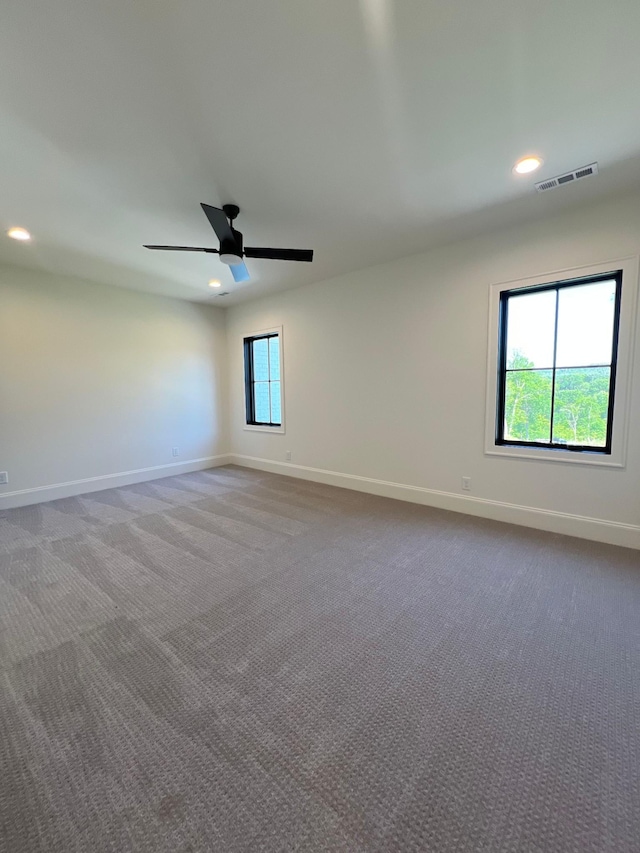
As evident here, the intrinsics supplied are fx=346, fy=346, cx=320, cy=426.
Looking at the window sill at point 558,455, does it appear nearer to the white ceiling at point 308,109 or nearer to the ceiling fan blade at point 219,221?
the white ceiling at point 308,109

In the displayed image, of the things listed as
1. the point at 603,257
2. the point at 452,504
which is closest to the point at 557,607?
the point at 452,504

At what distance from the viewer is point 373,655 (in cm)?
167

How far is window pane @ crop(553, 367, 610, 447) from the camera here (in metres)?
2.84

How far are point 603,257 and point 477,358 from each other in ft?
3.76

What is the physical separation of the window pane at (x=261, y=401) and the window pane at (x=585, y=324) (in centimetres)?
390

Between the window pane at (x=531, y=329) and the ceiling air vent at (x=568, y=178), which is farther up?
the ceiling air vent at (x=568, y=178)

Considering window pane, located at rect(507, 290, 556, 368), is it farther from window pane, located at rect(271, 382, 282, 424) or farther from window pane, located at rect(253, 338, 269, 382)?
window pane, located at rect(253, 338, 269, 382)

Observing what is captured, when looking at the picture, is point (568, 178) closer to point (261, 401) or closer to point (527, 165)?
point (527, 165)

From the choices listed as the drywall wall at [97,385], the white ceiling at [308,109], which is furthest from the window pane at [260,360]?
the white ceiling at [308,109]

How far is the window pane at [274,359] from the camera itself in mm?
5259

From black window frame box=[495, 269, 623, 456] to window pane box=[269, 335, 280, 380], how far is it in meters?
3.06

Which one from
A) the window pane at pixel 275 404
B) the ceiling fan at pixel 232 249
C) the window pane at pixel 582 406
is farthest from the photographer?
the window pane at pixel 275 404

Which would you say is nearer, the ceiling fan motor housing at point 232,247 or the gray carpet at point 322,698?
the gray carpet at point 322,698

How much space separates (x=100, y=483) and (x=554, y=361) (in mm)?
5333
